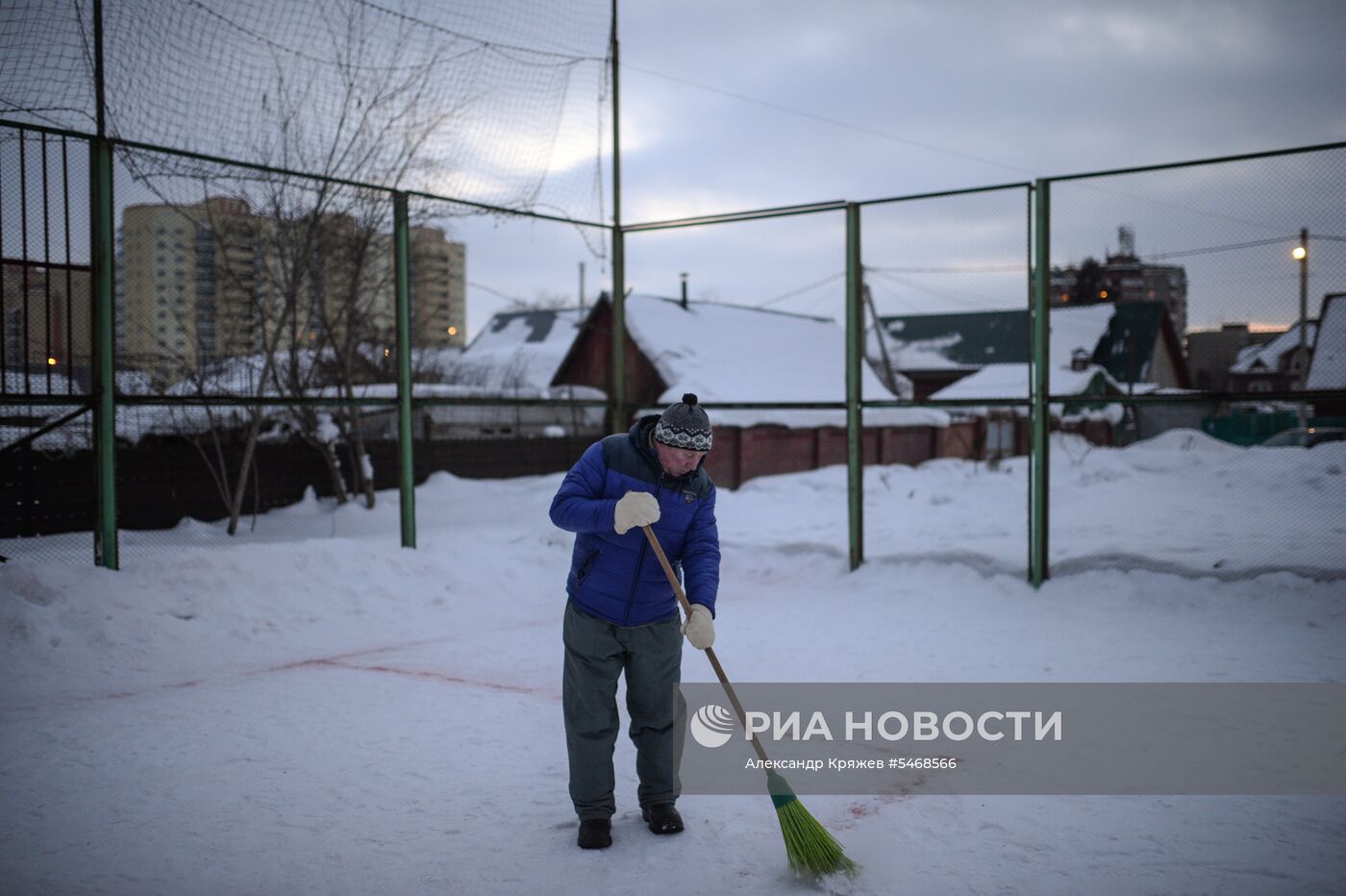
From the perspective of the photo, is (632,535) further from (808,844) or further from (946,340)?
(946,340)

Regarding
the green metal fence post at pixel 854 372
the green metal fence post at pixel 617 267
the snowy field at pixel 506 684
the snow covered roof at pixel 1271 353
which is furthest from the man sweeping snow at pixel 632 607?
the green metal fence post at pixel 617 267

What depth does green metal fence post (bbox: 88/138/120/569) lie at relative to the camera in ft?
22.1

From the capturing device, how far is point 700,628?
3711 mm

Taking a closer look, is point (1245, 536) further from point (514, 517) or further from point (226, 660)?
point (226, 660)

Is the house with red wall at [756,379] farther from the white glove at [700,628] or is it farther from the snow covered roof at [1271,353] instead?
the white glove at [700,628]

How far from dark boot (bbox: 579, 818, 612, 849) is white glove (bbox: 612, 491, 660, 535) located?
107cm

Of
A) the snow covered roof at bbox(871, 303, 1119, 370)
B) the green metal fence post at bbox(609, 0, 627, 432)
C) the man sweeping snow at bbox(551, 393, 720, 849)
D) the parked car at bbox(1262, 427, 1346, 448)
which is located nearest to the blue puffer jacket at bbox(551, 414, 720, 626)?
the man sweeping snow at bbox(551, 393, 720, 849)

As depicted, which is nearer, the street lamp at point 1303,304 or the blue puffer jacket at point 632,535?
the blue puffer jacket at point 632,535

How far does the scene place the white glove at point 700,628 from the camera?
371cm

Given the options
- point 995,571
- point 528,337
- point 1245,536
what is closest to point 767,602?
point 995,571

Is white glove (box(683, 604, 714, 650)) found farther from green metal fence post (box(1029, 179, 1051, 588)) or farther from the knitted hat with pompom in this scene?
green metal fence post (box(1029, 179, 1051, 588))

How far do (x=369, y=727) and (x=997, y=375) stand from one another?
1904 centimetres

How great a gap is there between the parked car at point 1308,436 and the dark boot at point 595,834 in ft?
46.8

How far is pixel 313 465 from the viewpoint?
11891 millimetres
